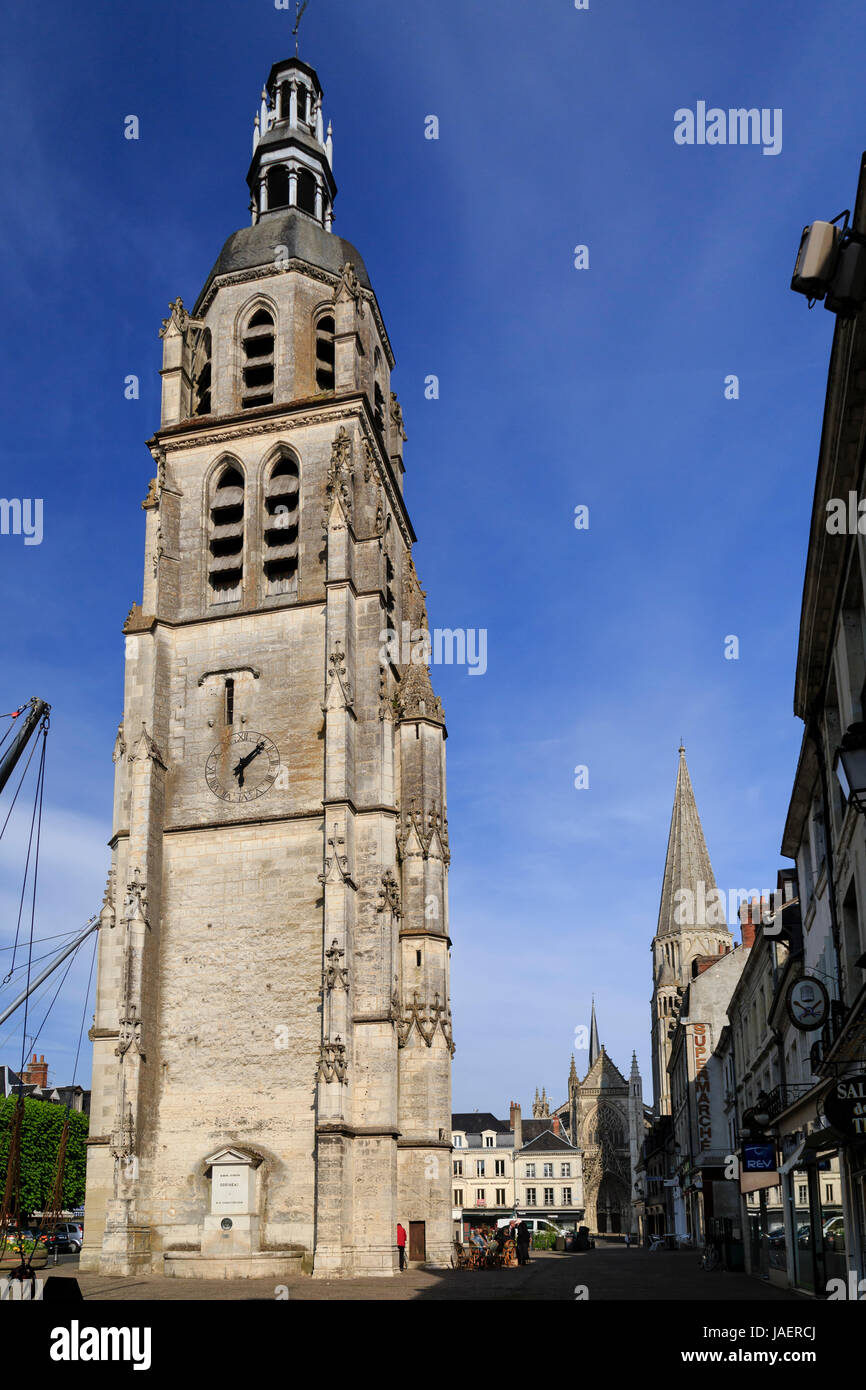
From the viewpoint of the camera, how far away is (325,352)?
135 feet

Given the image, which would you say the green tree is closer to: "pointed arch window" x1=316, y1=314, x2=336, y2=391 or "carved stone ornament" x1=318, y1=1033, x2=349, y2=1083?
"carved stone ornament" x1=318, y1=1033, x2=349, y2=1083

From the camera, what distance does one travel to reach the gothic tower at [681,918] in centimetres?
10469

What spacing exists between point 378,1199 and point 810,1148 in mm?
12709

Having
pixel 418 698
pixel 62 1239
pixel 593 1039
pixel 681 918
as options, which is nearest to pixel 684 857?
pixel 681 918

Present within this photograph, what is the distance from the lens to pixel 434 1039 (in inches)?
1350

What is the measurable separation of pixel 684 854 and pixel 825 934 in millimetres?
85903

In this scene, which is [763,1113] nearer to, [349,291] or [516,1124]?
[349,291]

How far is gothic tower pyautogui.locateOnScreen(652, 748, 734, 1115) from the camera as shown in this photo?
104688 mm

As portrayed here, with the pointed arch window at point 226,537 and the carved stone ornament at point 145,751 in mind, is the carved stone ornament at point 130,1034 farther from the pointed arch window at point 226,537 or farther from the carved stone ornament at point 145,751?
the pointed arch window at point 226,537

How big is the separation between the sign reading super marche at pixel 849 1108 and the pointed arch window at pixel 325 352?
101 ft

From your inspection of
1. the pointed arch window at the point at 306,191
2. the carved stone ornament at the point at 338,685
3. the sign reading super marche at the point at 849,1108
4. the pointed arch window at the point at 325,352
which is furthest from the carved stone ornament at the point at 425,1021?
the pointed arch window at the point at 306,191

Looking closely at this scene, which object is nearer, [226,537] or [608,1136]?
[226,537]

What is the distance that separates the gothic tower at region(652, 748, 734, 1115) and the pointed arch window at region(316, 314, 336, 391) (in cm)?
7278
